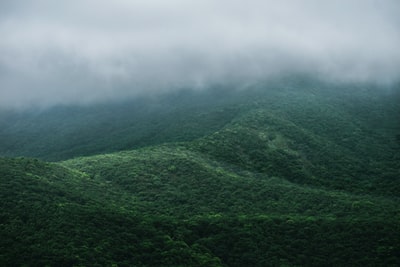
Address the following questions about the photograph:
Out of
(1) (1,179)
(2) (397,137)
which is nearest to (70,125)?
(1) (1,179)

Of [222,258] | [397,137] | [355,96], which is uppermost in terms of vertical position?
[355,96]

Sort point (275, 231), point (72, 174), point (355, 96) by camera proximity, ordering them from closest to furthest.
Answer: point (275, 231) → point (72, 174) → point (355, 96)

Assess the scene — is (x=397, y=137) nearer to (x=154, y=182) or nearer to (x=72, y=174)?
(x=154, y=182)

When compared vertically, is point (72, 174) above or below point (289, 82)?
below

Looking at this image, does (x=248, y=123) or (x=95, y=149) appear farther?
(x=95, y=149)

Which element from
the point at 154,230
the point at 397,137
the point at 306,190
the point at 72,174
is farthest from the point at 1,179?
the point at 397,137

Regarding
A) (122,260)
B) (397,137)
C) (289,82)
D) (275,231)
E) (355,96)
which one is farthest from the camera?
(289,82)
